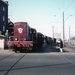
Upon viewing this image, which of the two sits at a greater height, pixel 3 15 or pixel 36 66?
pixel 3 15

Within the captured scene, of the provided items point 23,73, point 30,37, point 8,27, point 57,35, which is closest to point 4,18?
point 8,27

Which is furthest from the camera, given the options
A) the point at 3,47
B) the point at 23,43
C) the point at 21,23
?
the point at 3,47

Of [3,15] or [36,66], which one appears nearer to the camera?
[36,66]

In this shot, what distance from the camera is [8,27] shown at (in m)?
59.3

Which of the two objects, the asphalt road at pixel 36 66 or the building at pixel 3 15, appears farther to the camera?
the building at pixel 3 15

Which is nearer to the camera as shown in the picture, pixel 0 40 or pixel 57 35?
pixel 0 40

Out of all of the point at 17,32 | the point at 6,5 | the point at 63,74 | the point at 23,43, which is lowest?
the point at 63,74

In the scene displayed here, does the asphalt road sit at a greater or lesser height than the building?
lesser

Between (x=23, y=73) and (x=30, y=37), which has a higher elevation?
(x=30, y=37)

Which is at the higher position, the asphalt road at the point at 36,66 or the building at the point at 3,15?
the building at the point at 3,15

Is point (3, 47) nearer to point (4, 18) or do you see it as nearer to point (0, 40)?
point (0, 40)

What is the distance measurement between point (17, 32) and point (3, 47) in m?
11.7

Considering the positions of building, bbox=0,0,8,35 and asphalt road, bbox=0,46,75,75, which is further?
building, bbox=0,0,8,35

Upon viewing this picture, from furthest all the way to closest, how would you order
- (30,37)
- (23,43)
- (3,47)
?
(3,47) < (30,37) < (23,43)
